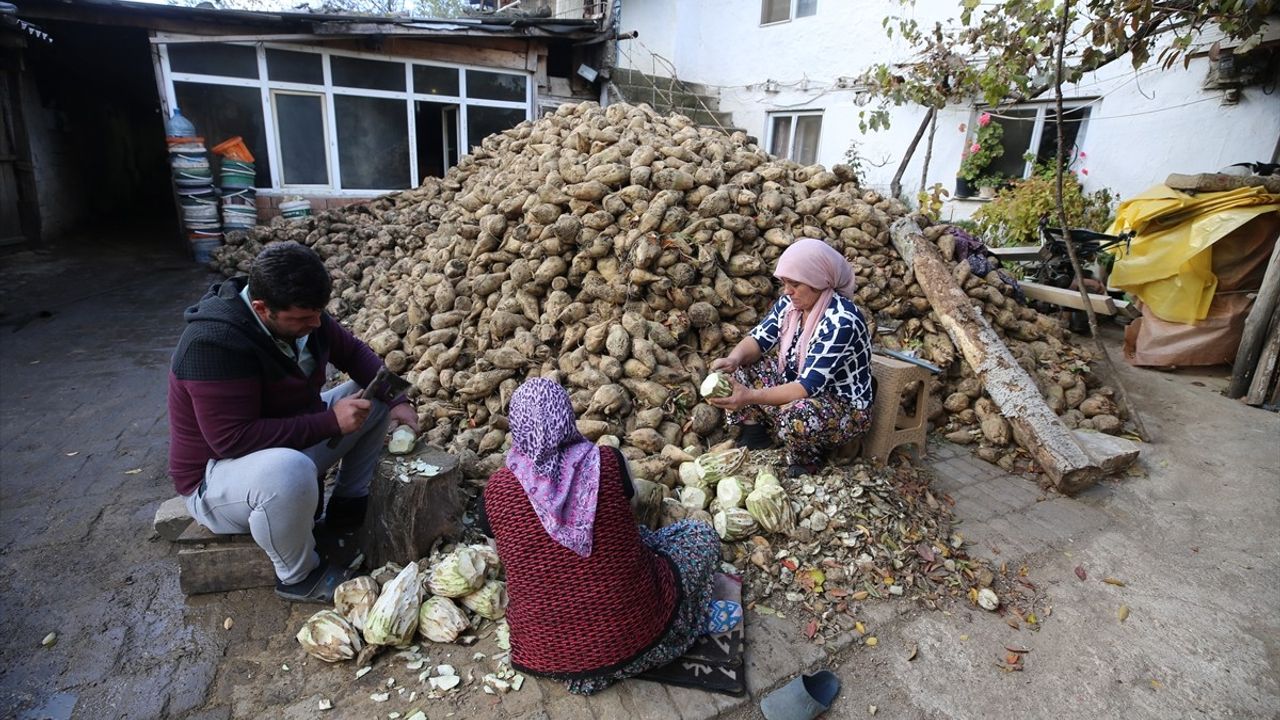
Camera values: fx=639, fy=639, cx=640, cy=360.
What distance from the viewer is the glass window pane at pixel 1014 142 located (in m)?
7.71

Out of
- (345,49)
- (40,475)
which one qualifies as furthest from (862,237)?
(345,49)

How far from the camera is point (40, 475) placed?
3.35 metres

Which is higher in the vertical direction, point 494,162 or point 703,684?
point 494,162

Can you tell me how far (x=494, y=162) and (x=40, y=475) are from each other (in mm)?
4532

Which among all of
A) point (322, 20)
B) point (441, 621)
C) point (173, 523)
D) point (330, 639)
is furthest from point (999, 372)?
point (322, 20)

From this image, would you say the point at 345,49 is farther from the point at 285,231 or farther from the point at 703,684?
the point at 703,684

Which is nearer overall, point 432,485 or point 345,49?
point 432,485

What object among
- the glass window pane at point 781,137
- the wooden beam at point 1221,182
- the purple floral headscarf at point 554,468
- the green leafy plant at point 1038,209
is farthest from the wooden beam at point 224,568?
the glass window pane at point 781,137

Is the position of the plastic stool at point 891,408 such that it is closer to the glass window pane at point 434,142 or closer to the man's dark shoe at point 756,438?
the man's dark shoe at point 756,438

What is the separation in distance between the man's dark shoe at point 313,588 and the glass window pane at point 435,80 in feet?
27.9

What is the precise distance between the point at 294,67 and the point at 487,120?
2.61 m

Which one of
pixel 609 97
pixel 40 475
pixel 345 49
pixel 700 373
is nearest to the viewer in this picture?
pixel 40 475

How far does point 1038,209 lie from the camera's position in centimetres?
678

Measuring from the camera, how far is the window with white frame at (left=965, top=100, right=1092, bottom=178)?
7.23m
